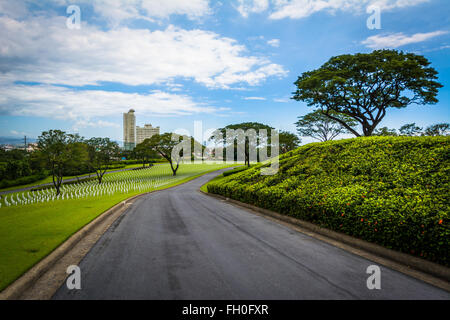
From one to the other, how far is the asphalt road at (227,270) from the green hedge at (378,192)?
0.92 metres

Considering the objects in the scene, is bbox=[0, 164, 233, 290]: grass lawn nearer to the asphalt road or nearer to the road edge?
the road edge

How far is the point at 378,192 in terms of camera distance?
7332 millimetres

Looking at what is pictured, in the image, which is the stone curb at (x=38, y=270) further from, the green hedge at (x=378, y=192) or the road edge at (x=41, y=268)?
the green hedge at (x=378, y=192)

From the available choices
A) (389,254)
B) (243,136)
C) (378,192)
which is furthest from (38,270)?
(243,136)

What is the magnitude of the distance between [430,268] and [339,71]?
23575 millimetres

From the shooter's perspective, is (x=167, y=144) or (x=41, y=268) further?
(x=167, y=144)

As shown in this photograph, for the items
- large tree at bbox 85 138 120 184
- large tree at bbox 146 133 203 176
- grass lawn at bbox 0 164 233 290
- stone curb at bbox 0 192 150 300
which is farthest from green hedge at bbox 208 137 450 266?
large tree at bbox 146 133 203 176

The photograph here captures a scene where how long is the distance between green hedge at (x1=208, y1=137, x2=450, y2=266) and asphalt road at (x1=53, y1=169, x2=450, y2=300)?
0.92m

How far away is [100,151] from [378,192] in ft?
142

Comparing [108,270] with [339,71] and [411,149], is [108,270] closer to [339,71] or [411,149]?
[411,149]

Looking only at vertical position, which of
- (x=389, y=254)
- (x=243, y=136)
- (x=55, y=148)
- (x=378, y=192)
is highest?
(x=243, y=136)

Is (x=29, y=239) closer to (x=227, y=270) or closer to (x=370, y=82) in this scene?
(x=227, y=270)

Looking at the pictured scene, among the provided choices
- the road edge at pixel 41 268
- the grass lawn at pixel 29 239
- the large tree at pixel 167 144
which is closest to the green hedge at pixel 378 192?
the road edge at pixel 41 268

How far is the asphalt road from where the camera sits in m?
3.93
